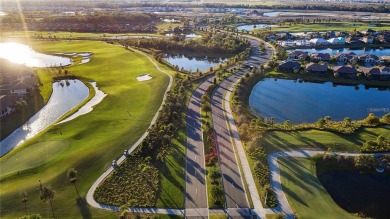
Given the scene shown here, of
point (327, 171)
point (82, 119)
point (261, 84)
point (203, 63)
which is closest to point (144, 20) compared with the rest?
point (203, 63)

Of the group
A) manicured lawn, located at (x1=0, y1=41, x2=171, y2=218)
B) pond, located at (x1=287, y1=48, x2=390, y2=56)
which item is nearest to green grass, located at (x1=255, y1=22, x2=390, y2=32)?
pond, located at (x1=287, y1=48, x2=390, y2=56)

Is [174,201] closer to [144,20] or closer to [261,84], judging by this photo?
[261,84]

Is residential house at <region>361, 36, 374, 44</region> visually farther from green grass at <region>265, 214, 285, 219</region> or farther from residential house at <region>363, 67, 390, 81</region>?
green grass at <region>265, 214, 285, 219</region>

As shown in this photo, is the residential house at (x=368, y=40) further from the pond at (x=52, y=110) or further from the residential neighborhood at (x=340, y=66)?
the pond at (x=52, y=110)

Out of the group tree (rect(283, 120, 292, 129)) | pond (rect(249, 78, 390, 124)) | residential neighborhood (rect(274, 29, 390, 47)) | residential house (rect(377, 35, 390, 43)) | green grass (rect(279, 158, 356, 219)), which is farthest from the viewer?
residential house (rect(377, 35, 390, 43))

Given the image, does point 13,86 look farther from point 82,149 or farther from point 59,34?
point 59,34

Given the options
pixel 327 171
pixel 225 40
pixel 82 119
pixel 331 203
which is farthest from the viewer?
pixel 225 40

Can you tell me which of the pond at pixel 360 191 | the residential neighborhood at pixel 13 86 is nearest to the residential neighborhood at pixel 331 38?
the pond at pixel 360 191
